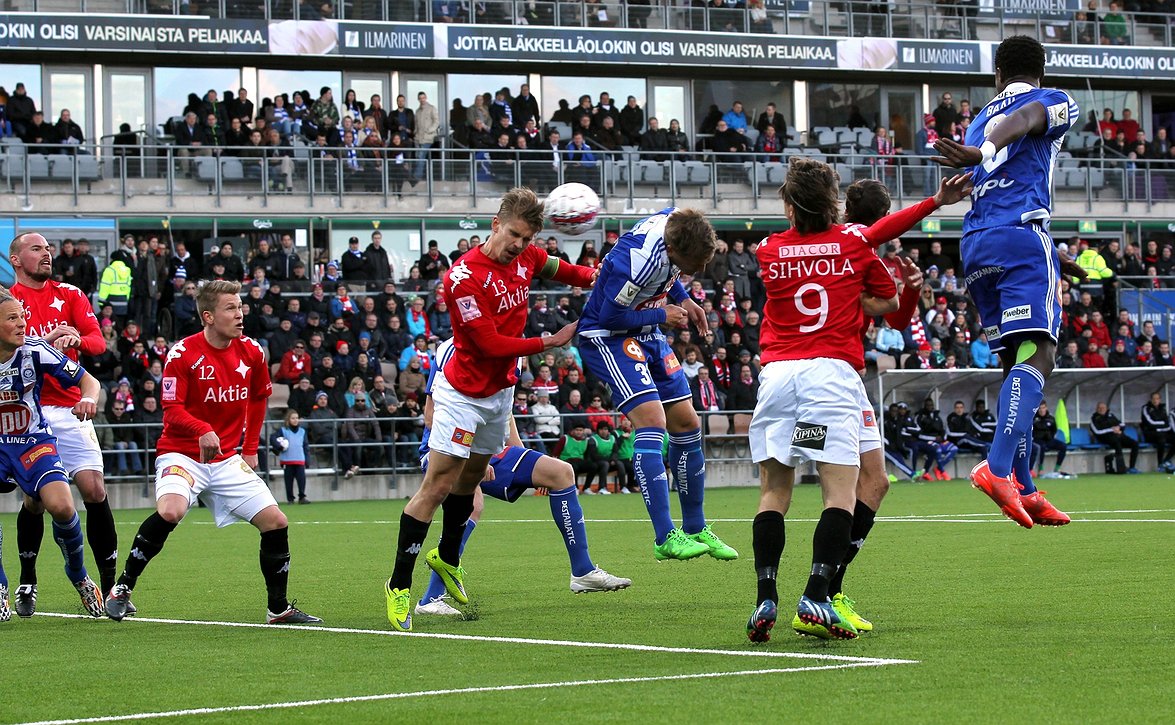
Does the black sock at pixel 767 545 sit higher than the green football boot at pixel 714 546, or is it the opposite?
the black sock at pixel 767 545

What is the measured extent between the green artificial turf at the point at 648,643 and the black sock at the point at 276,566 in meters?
0.33

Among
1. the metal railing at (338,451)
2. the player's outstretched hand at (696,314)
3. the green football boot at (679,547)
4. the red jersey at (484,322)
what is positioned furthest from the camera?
the metal railing at (338,451)

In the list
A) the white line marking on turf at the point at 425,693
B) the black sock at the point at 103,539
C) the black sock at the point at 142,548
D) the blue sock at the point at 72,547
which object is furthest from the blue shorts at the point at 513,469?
the white line marking on turf at the point at 425,693

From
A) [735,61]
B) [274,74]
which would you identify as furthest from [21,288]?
[735,61]

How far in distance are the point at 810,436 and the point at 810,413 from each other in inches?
4.0

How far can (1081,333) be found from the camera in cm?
3116

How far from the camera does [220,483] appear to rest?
29.6 ft

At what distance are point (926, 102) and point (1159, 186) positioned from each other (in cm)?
664

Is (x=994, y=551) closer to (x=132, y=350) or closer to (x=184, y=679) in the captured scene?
(x=184, y=679)

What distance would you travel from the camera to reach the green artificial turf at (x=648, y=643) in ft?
17.5

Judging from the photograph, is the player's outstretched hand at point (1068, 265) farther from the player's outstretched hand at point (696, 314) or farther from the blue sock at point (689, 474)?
the blue sock at point (689, 474)

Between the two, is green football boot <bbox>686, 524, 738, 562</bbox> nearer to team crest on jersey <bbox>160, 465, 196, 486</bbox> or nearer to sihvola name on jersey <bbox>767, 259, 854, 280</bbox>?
sihvola name on jersey <bbox>767, 259, 854, 280</bbox>

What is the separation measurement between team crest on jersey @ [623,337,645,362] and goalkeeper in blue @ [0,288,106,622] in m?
3.27

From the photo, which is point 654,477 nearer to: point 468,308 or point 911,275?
point 468,308
